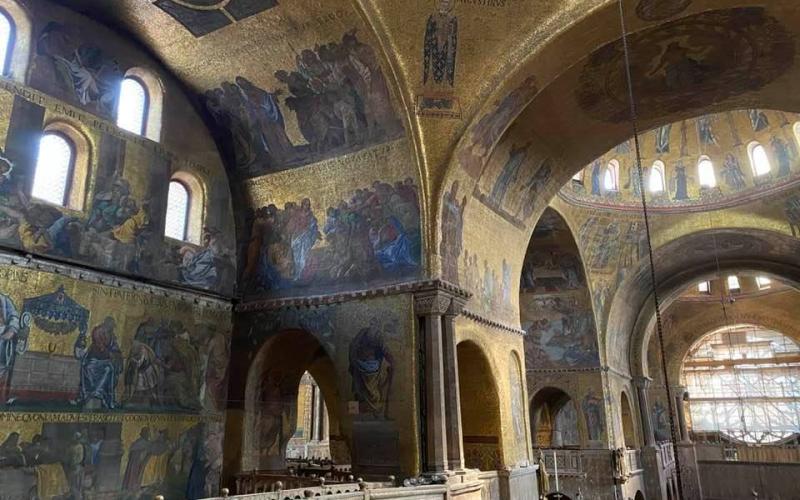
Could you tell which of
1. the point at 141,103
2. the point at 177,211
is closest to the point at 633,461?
the point at 177,211

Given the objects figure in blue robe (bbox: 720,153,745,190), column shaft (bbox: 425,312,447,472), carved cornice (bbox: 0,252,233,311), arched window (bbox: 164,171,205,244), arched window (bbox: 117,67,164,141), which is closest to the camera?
carved cornice (bbox: 0,252,233,311)

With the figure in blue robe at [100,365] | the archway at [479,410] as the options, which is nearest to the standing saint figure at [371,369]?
the archway at [479,410]

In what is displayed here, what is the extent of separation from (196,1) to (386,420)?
868cm

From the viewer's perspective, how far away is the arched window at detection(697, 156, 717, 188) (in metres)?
21.5

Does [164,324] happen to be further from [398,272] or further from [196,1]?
[196,1]

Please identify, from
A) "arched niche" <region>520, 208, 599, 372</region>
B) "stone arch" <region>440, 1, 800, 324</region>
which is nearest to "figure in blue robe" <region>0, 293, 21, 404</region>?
"stone arch" <region>440, 1, 800, 324</region>

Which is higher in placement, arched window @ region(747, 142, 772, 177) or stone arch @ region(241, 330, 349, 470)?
arched window @ region(747, 142, 772, 177)

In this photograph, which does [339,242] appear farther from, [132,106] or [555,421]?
[555,421]

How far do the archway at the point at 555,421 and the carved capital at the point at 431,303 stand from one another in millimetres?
16563

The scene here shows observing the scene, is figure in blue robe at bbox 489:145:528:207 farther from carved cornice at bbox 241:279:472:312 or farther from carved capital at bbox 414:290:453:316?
carved capital at bbox 414:290:453:316

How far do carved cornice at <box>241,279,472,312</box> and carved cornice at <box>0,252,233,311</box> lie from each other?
31.0 inches

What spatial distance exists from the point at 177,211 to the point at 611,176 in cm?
1558

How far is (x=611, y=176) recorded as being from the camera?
71.3ft

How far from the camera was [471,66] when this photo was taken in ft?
36.9
